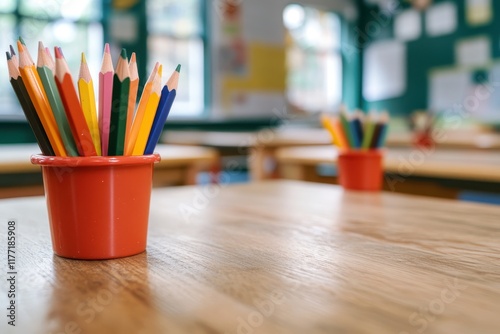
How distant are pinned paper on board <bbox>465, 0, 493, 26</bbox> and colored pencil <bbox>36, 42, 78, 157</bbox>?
5.67m

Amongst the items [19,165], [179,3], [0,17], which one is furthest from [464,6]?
[19,165]

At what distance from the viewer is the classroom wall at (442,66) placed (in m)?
5.41

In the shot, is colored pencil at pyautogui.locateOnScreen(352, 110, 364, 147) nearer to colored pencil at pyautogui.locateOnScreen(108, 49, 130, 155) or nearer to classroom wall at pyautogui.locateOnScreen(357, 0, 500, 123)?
colored pencil at pyautogui.locateOnScreen(108, 49, 130, 155)

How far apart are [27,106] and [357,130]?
70cm

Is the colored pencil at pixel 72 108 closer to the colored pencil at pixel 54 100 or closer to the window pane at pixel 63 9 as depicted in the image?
the colored pencil at pixel 54 100

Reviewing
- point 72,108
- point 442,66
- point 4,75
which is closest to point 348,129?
point 72,108

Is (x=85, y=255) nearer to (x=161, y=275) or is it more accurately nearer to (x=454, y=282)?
(x=161, y=275)

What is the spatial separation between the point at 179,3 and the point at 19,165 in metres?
3.94

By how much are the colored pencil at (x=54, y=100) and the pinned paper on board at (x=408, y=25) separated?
6077 millimetres

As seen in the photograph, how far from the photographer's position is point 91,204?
0.54 metres

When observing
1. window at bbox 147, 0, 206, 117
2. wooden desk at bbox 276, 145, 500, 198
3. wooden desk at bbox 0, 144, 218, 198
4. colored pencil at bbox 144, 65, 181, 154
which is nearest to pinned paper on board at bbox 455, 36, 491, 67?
window at bbox 147, 0, 206, 117

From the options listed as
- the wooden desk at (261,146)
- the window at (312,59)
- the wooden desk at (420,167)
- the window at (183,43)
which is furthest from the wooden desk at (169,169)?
the window at (312,59)

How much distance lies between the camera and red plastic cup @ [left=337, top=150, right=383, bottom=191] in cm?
107

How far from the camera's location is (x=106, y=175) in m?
0.54
